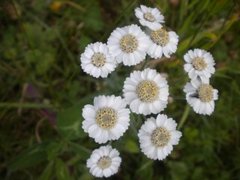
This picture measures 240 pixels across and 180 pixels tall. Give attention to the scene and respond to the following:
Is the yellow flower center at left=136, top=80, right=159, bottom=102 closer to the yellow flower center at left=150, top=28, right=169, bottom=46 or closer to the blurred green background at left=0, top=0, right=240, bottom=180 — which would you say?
the yellow flower center at left=150, top=28, right=169, bottom=46

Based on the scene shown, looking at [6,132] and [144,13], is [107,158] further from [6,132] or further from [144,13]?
[6,132]

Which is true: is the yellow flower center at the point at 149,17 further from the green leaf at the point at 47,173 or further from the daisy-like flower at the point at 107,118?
the green leaf at the point at 47,173

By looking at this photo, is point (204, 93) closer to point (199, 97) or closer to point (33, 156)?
point (199, 97)

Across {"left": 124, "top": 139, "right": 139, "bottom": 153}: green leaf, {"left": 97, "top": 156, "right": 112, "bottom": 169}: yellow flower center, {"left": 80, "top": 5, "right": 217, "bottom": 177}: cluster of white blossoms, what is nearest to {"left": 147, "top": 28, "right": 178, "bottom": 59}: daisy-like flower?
{"left": 80, "top": 5, "right": 217, "bottom": 177}: cluster of white blossoms

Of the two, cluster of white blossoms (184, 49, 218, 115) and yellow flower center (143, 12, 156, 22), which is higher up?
yellow flower center (143, 12, 156, 22)

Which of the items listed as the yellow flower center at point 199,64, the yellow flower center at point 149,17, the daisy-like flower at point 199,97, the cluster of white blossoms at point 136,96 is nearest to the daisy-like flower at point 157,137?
the cluster of white blossoms at point 136,96

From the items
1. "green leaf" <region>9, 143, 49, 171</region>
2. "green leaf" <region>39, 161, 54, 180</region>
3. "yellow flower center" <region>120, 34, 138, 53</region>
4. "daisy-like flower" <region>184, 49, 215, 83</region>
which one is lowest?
"green leaf" <region>39, 161, 54, 180</region>

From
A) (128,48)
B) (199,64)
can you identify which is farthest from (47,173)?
(199,64)

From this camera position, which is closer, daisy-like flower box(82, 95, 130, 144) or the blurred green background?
daisy-like flower box(82, 95, 130, 144)
